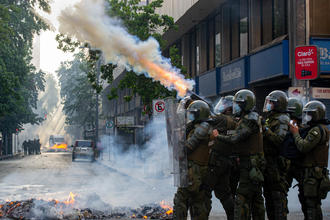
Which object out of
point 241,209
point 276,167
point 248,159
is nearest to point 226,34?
point 276,167

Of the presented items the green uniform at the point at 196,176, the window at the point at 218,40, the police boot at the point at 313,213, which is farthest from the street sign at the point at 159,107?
the police boot at the point at 313,213

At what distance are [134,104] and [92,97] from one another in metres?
24.8

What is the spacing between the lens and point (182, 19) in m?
27.3

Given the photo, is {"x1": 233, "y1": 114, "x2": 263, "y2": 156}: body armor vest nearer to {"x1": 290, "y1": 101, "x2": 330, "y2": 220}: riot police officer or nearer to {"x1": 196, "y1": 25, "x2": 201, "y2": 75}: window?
{"x1": 290, "y1": 101, "x2": 330, "y2": 220}: riot police officer

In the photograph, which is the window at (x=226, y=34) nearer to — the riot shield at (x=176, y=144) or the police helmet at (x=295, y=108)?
the police helmet at (x=295, y=108)

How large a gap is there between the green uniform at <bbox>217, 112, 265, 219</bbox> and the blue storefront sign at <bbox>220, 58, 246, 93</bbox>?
1384 centimetres

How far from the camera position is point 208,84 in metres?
25.9

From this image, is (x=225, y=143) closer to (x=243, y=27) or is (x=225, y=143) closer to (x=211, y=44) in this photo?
(x=243, y=27)

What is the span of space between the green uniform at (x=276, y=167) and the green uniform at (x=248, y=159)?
30 centimetres

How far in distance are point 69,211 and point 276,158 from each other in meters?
3.69

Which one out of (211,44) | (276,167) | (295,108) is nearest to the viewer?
(276,167)

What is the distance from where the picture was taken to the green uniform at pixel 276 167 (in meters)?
7.71

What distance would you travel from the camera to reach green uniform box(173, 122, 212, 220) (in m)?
7.29

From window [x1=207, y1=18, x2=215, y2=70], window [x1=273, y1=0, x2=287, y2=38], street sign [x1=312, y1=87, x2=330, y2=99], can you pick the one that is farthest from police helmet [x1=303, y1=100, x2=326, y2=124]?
window [x1=207, y1=18, x2=215, y2=70]
